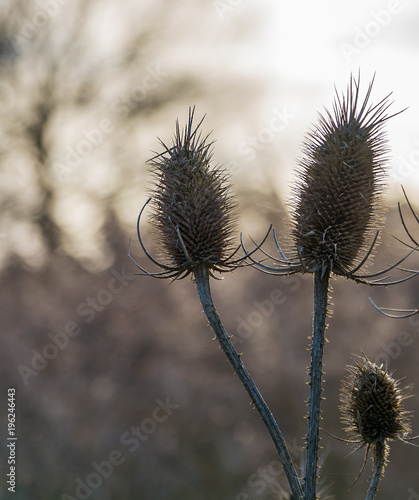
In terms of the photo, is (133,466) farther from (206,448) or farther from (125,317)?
(125,317)

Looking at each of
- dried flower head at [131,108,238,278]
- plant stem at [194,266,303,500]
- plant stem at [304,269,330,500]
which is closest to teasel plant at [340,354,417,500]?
plant stem at [304,269,330,500]

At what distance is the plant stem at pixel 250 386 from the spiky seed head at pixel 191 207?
116mm

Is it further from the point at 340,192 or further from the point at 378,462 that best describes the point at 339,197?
the point at 378,462

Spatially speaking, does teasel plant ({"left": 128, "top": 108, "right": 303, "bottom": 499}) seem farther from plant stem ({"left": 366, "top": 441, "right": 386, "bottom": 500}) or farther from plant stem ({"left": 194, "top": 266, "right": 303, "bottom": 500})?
plant stem ({"left": 366, "top": 441, "right": 386, "bottom": 500})

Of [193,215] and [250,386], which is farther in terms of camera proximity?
[193,215]

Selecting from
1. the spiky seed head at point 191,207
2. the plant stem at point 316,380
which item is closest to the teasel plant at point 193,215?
the spiky seed head at point 191,207

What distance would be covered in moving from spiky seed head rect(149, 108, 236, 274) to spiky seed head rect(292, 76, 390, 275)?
39 centimetres

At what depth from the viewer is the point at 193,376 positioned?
8406mm

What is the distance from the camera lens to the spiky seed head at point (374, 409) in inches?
114

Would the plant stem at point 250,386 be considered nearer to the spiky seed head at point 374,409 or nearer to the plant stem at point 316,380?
the plant stem at point 316,380

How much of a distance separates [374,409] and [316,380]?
45 cm

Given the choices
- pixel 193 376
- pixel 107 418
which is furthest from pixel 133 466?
pixel 193 376

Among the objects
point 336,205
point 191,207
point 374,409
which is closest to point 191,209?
point 191,207

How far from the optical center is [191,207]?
2.96m
